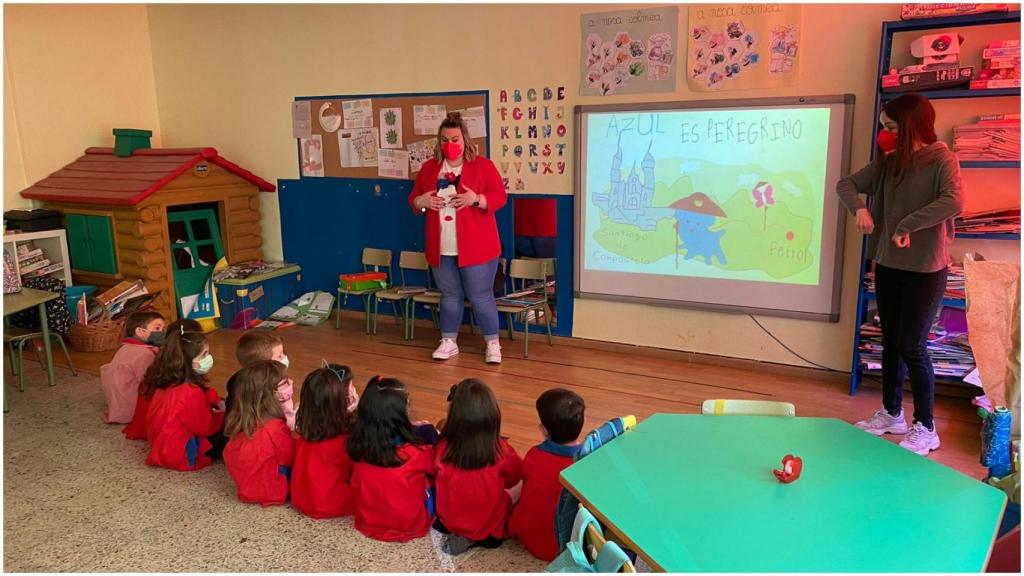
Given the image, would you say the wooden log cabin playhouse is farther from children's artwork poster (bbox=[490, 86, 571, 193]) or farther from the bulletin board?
children's artwork poster (bbox=[490, 86, 571, 193])

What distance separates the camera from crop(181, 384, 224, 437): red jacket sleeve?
10.9 ft

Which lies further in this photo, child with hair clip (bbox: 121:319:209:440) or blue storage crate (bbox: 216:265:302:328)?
blue storage crate (bbox: 216:265:302:328)

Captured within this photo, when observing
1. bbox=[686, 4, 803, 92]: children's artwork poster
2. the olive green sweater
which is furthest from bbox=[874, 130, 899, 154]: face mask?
bbox=[686, 4, 803, 92]: children's artwork poster

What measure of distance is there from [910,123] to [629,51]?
1.81m

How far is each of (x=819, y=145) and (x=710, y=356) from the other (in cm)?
139

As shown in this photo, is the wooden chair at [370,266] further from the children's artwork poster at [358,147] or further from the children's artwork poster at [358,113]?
the children's artwork poster at [358,113]

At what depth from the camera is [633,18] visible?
4.44 m

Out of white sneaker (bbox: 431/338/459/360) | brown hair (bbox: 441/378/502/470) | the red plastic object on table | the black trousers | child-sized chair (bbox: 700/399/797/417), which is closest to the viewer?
the red plastic object on table

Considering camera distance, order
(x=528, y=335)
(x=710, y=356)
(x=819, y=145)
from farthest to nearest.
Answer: (x=528, y=335), (x=710, y=356), (x=819, y=145)

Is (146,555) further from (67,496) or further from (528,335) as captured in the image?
(528,335)

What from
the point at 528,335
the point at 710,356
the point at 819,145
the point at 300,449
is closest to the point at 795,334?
the point at 710,356

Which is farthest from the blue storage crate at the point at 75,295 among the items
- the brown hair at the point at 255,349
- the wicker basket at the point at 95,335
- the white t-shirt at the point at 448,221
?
the white t-shirt at the point at 448,221

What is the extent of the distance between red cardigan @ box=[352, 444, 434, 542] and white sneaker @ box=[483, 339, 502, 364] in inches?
79.0

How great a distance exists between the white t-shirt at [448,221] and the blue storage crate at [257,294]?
1835mm
